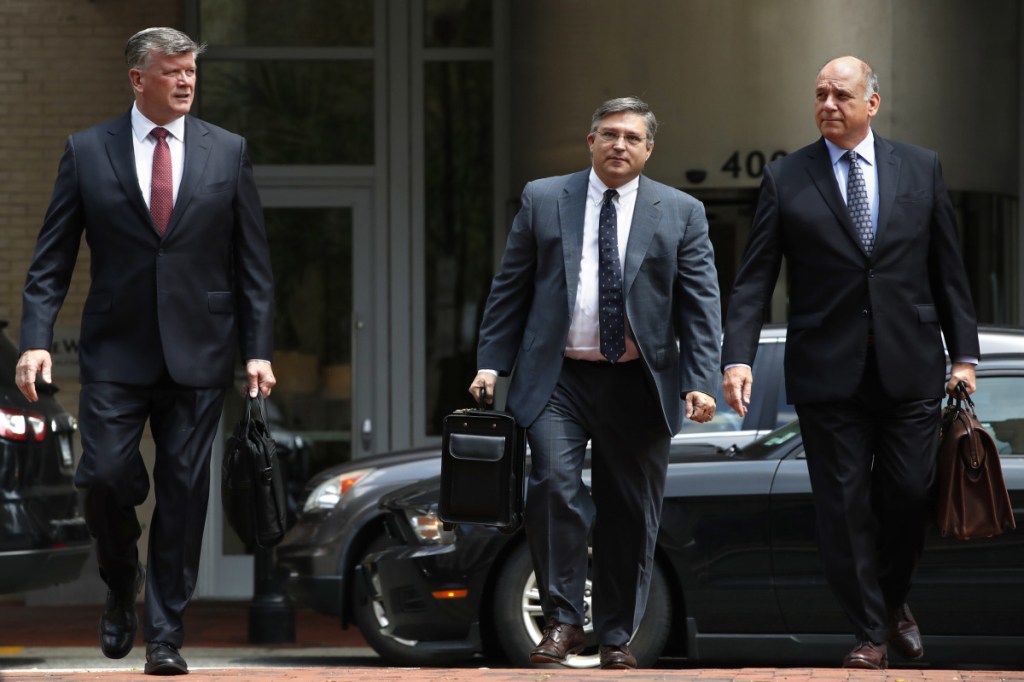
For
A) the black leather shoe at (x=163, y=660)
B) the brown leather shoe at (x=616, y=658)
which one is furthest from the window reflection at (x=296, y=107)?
the black leather shoe at (x=163, y=660)

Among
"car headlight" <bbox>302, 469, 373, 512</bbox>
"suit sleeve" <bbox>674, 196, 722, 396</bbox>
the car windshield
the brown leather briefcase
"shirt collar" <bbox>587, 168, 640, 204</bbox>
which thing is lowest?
"car headlight" <bbox>302, 469, 373, 512</bbox>

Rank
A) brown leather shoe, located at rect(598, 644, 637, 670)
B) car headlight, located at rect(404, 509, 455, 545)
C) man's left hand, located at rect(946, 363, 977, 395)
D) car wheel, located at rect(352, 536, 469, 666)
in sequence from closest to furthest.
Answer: brown leather shoe, located at rect(598, 644, 637, 670), man's left hand, located at rect(946, 363, 977, 395), car headlight, located at rect(404, 509, 455, 545), car wheel, located at rect(352, 536, 469, 666)

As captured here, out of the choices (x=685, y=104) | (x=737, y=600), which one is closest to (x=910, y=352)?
(x=737, y=600)

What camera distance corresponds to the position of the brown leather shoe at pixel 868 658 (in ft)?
19.0

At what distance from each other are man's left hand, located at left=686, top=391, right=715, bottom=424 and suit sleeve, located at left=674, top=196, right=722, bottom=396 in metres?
0.02

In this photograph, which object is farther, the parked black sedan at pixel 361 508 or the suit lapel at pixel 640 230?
the parked black sedan at pixel 361 508

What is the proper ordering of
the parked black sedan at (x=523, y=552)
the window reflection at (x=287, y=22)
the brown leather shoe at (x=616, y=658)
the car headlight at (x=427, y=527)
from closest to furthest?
the brown leather shoe at (x=616, y=658) → the parked black sedan at (x=523, y=552) → the car headlight at (x=427, y=527) → the window reflection at (x=287, y=22)

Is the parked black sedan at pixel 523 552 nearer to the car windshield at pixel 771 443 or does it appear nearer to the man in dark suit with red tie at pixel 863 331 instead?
the car windshield at pixel 771 443

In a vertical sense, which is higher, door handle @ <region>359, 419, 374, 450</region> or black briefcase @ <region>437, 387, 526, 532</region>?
black briefcase @ <region>437, 387, 526, 532</region>

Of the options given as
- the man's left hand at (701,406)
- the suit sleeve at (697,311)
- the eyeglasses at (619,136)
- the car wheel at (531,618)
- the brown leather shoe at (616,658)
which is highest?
the eyeglasses at (619,136)

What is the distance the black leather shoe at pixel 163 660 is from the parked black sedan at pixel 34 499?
9.00 ft

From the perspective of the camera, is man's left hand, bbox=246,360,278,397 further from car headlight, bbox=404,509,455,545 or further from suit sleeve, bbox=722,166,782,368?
car headlight, bbox=404,509,455,545

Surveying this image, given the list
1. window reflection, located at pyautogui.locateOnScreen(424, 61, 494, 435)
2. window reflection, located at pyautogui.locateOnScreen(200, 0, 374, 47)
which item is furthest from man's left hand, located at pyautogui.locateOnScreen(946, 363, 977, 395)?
window reflection, located at pyautogui.locateOnScreen(200, 0, 374, 47)

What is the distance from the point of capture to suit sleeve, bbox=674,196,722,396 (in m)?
5.86
